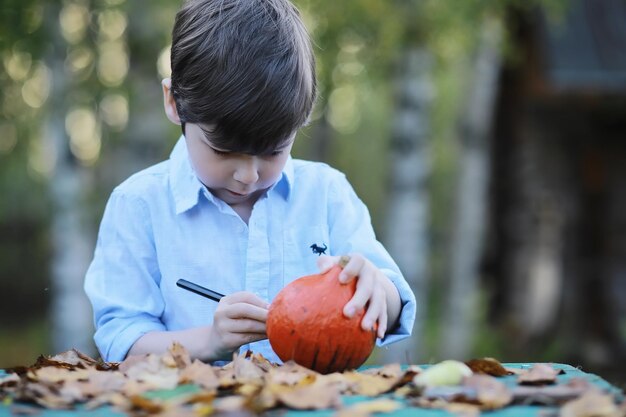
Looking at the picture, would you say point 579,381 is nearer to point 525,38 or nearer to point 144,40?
point 144,40

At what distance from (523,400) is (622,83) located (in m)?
7.15

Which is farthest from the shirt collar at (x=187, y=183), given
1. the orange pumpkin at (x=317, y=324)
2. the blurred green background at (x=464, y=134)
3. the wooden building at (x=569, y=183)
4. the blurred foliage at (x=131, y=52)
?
the wooden building at (x=569, y=183)

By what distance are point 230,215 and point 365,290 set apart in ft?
2.02

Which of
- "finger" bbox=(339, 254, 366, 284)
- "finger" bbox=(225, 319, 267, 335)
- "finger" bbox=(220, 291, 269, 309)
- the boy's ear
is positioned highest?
the boy's ear

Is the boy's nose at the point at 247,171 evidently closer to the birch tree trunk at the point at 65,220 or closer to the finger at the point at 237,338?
the finger at the point at 237,338

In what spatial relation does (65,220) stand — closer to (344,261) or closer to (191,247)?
(191,247)

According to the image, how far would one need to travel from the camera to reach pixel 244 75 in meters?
2.34

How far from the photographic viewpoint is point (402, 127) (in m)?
8.75

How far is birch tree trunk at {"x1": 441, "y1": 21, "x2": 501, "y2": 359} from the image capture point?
431 inches

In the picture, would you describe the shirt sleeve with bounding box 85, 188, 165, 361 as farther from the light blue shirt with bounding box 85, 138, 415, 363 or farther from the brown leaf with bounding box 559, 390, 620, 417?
the brown leaf with bounding box 559, 390, 620, 417

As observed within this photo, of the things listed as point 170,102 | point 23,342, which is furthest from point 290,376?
point 23,342

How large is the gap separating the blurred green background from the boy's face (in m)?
4.58

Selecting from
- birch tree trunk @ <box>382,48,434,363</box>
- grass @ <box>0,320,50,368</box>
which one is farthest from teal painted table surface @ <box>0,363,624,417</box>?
grass @ <box>0,320,50,368</box>

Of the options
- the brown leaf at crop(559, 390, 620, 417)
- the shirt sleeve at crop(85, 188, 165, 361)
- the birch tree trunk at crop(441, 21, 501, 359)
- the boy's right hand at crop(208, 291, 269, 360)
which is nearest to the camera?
the brown leaf at crop(559, 390, 620, 417)
